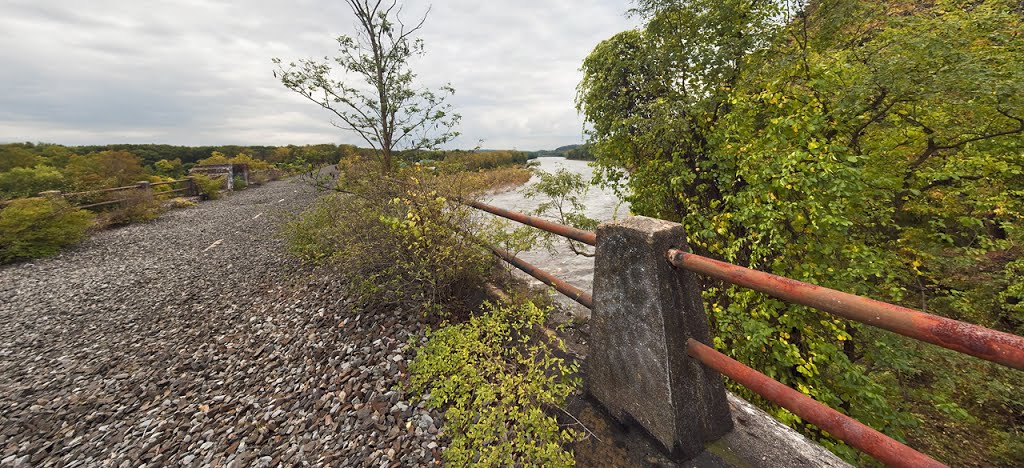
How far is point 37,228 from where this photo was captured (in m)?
8.29

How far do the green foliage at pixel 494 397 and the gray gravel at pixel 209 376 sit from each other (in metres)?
0.23

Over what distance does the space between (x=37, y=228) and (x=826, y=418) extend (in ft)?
46.3

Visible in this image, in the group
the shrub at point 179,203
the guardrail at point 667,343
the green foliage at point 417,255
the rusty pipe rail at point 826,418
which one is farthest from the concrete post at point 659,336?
the shrub at point 179,203

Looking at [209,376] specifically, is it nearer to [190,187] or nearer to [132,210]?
[132,210]

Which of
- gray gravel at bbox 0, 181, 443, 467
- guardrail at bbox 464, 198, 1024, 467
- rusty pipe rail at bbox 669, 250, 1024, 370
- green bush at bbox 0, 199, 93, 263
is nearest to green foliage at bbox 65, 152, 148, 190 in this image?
green bush at bbox 0, 199, 93, 263

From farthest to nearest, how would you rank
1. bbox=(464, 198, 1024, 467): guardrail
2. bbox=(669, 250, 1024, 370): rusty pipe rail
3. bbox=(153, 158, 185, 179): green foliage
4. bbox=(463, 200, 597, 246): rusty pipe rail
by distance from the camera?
1. bbox=(153, 158, 185, 179): green foliage
2. bbox=(463, 200, 597, 246): rusty pipe rail
3. bbox=(464, 198, 1024, 467): guardrail
4. bbox=(669, 250, 1024, 370): rusty pipe rail

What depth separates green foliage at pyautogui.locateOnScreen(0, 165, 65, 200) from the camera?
11645mm

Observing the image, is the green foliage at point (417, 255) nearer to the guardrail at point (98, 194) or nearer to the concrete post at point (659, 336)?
the concrete post at point (659, 336)

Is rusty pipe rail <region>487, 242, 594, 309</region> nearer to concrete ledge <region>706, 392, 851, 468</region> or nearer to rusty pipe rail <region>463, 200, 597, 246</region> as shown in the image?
rusty pipe rail <region>463, 200, 597, 246</region>

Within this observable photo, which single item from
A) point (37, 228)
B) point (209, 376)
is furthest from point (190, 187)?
point (209, 376)

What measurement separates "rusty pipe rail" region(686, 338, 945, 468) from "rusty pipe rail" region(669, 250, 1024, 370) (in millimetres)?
308

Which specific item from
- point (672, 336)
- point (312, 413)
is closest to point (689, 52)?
point (672, 336)

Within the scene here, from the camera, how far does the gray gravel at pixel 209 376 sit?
2414mm

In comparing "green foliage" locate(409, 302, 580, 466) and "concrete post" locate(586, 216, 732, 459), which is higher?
"concrete post" locate(586, 216, 732, 459)
